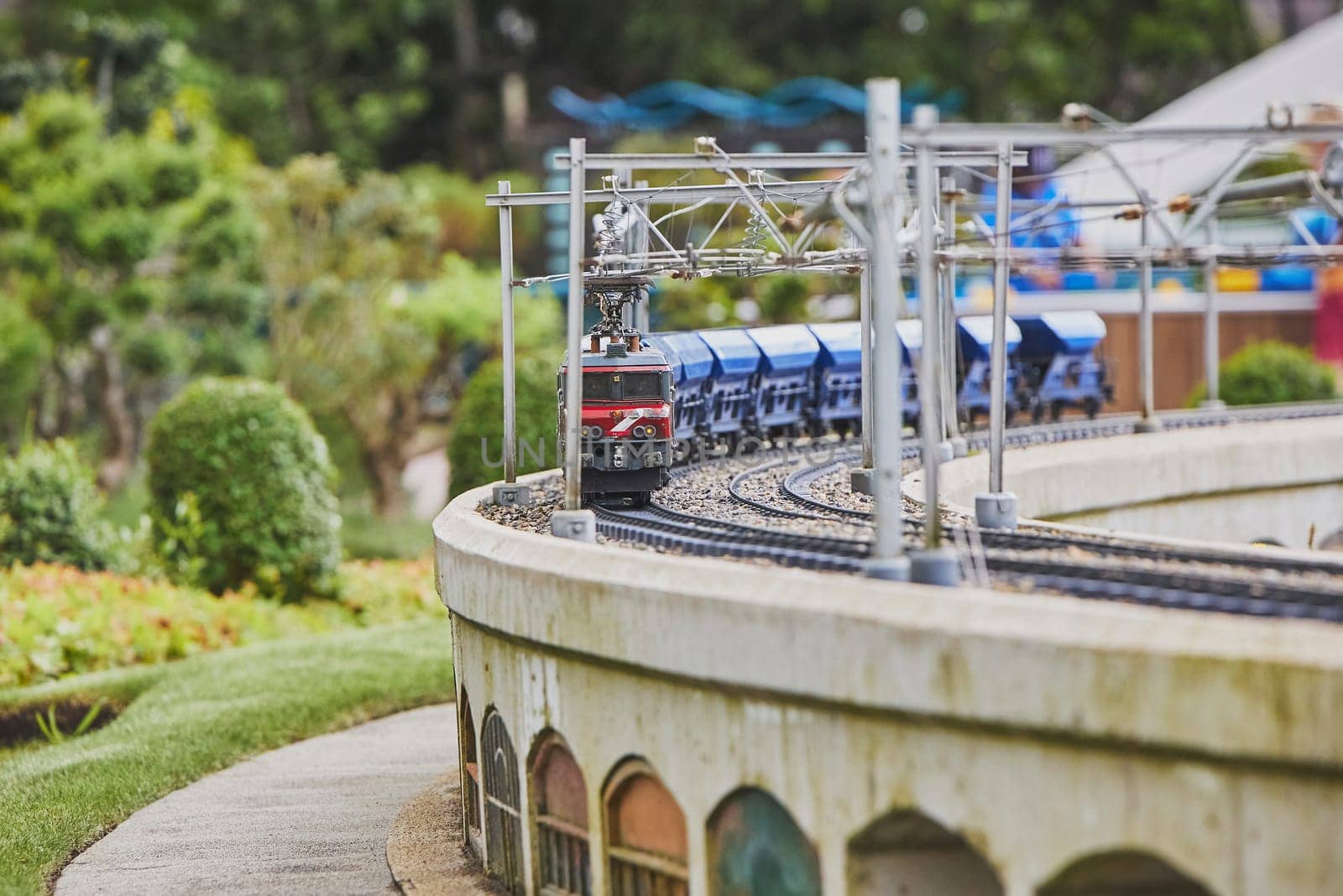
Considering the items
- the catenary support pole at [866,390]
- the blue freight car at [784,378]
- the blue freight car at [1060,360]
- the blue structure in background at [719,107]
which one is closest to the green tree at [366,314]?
the blue freight car at [1060,360]

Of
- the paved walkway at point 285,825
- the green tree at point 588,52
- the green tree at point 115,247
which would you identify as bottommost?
the paved walkway at point 285,825

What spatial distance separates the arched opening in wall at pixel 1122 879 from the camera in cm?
855

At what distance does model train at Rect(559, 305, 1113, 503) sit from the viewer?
1730 centimetres

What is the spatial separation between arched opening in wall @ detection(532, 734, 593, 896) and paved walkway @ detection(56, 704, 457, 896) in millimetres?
1623

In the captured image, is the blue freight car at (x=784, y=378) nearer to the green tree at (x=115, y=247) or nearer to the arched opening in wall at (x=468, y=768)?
the arched opening in wall at (x=468, y=768)

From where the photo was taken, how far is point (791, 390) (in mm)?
26297

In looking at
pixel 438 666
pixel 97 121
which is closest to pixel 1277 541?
pixel 438 666

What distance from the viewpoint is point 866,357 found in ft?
56.4

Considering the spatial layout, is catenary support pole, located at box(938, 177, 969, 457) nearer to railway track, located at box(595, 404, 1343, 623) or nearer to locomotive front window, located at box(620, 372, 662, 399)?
railway track, located at box(595, 404, 1343, 623)

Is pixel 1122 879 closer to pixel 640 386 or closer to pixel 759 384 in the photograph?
pixel 640 386

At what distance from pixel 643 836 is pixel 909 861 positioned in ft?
6.63

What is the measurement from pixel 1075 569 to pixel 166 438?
18259mm

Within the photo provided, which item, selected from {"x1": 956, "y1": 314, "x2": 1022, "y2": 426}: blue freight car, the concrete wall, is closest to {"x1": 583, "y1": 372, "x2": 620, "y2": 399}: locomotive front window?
the concrete wall

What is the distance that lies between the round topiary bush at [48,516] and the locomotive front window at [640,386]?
39.9ft
